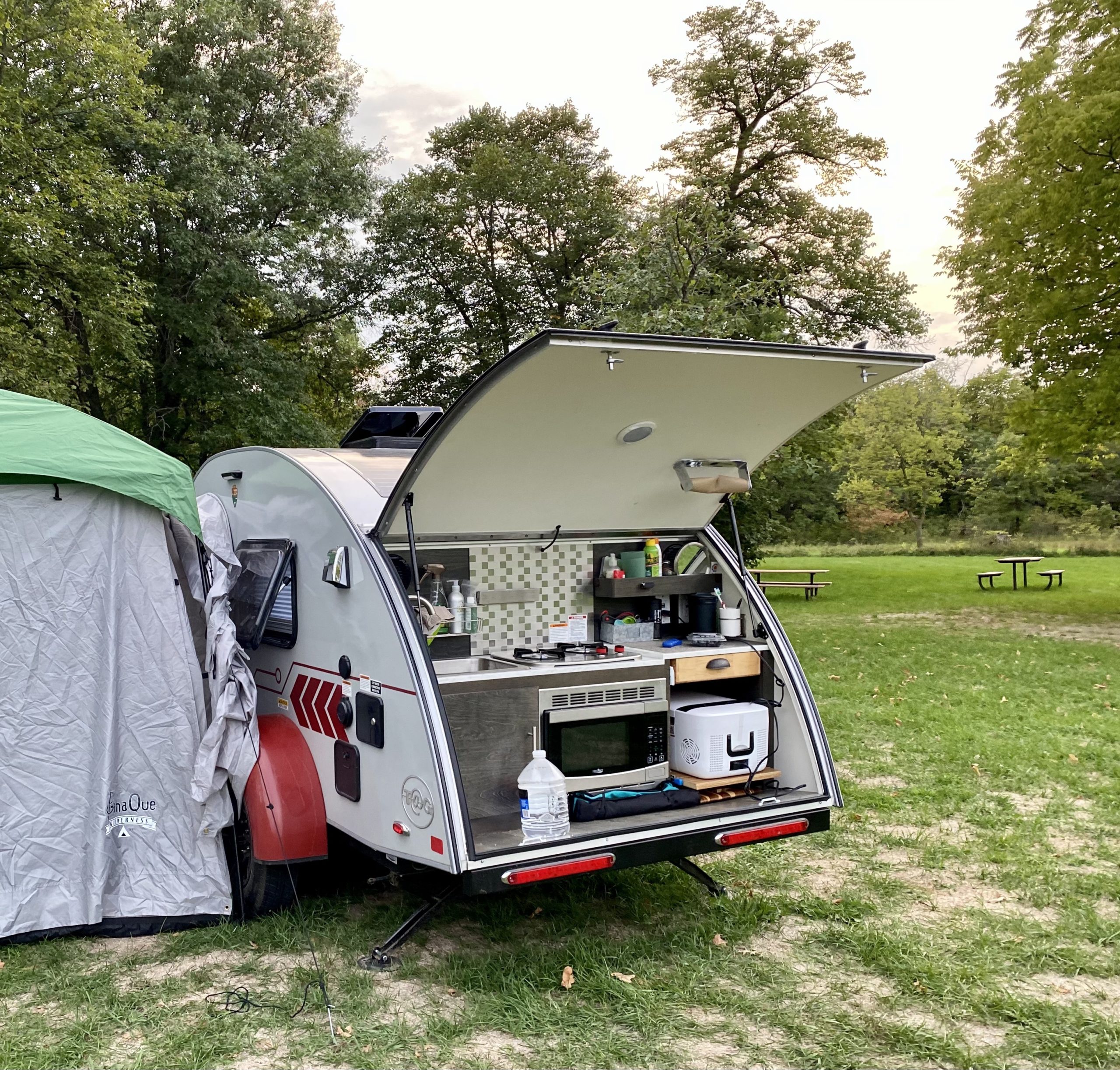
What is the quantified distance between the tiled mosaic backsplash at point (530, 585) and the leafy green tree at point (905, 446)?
35250mm

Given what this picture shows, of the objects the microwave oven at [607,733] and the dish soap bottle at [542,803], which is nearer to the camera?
the dish soap bottle at [542,803]

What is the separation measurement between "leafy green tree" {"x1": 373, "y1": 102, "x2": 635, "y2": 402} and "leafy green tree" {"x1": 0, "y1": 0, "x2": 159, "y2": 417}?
25.5 ft

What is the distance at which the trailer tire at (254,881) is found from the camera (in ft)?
15.4

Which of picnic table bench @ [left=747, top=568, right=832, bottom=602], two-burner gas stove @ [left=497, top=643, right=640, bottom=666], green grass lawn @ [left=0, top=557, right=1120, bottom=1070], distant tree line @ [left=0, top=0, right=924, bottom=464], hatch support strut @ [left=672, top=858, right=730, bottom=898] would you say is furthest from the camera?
picnic table bench @ [left=747, top=568, right=832, bottom=602]

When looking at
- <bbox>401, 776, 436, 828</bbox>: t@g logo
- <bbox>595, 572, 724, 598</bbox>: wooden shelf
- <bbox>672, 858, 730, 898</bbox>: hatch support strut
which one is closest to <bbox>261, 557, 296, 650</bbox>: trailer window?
<bbox>401, 776, 436, 828</bbox>: t@g logo

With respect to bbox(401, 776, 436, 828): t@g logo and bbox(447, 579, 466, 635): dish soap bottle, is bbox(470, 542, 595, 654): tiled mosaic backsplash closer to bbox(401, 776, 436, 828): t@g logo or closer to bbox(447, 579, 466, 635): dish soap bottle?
bbox(447, 579, 466, 635): dish soap bottle

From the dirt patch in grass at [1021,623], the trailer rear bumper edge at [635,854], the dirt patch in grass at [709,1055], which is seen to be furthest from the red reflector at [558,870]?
the dirt patch in grass at [1021,623]

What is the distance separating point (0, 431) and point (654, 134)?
74.1ft

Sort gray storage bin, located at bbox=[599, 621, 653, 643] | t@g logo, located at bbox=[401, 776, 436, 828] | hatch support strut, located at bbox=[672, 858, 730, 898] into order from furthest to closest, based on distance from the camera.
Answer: gray storage bin, located at bbox=[599, 621, 653, 643] < hatch support strut, located at bbox=[672, 858, 730, 898] < t@g logo, located at bbox=[401, 776, 436, 828]

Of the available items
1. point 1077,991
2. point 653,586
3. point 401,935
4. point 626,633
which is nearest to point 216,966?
point 401,935

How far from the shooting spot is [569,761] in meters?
4.56

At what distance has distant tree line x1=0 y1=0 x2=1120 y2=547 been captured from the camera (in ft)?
48.5

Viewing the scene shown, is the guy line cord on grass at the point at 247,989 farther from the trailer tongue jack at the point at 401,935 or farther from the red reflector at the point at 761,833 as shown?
the red reflector at the point at 761,833

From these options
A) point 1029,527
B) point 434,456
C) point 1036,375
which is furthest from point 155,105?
point 1029,527
